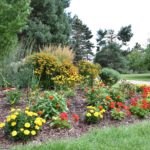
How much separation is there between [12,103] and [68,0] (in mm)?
25267

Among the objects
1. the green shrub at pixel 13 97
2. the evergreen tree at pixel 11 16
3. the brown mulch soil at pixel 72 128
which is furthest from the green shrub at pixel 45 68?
the green shrub at pixel 13 97

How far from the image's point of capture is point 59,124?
606cm

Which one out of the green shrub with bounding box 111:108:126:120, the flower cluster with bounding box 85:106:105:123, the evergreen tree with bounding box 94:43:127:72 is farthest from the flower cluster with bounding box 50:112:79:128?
the evergreen tree with bounding box 94:43:127:72

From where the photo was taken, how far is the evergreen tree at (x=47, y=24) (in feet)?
89.3

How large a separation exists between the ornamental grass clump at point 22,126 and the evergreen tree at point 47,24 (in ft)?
70.2

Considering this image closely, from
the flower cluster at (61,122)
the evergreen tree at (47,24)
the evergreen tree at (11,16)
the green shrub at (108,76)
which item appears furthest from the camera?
the evergreen tree at (47,24)

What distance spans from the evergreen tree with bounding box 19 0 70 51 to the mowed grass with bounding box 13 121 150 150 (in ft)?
70.8

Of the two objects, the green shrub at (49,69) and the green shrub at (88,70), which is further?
the green shrub at (88,70)

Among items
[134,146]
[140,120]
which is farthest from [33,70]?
[134,146]

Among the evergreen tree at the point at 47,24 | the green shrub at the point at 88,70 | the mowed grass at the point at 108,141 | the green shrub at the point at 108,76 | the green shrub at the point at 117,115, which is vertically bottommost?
the mowed grass at the point at 108,141

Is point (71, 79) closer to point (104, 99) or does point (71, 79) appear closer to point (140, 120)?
point (104, 99)

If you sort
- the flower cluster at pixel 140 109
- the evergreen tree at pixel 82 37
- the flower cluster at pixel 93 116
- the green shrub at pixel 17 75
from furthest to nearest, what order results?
the evergreen tree at pixel 82 37 → the green shrub at pixel 17 75 → the flower cluster at pixel 140 109 → the flower cluster at pixel 93 116

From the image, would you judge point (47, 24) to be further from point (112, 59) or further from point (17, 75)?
point (112, 59)

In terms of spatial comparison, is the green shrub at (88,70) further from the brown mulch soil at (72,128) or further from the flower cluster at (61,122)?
the flower cluster at (61,122)
